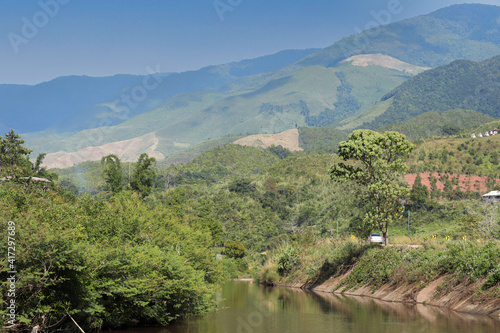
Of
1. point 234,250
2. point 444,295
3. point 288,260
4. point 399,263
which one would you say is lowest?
point 444,295

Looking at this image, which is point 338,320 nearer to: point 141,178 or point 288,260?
point 288,260

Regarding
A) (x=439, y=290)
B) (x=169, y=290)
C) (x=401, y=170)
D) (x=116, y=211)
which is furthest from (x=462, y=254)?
(x=116, y=211)

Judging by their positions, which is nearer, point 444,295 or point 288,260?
point 444,295

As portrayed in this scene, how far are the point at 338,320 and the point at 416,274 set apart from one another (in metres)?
11.5

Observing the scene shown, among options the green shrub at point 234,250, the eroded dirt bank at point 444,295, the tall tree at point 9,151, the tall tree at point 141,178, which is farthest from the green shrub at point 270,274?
the tall tree at point 9,151

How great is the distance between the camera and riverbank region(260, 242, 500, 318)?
121 feet

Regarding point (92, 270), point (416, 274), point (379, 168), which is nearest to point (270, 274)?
point (379, 168)

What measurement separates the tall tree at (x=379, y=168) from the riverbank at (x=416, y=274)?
405 cm

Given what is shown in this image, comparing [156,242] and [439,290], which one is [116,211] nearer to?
[156,242]

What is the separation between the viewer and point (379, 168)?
52.8m

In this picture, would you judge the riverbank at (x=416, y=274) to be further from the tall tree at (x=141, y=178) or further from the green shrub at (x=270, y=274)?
the tall tree at (x=141, y=178)

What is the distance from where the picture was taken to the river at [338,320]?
3247cm

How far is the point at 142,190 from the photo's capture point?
278ft

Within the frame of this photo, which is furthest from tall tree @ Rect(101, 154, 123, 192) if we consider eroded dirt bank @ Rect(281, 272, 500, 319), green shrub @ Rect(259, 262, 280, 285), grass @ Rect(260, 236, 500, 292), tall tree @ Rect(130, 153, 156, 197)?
eroded dirt bank @ Rect(281, 272, 500, 319)
